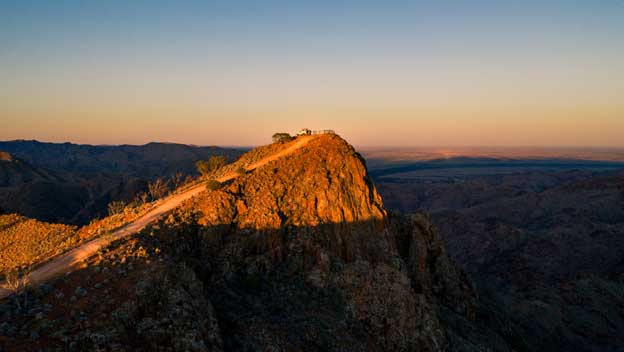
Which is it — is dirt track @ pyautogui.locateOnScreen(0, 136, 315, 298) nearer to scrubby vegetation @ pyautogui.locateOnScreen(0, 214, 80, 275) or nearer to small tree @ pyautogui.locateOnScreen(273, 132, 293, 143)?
scrubby vegetation @ pyautogui.locateOnScreen(0, 214, 80, 275)

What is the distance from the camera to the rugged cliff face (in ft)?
59.0

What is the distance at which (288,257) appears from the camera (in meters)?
30.1

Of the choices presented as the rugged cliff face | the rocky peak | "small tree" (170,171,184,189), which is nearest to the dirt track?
the rugged cliff face

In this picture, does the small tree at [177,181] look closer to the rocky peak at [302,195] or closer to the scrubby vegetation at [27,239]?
the scrubby vegetation at [27,239]

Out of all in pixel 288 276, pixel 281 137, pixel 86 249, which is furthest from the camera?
pixel 281 137

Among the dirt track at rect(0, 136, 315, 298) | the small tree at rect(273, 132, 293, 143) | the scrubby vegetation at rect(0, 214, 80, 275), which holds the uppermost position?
the small tree at rect(273, 132, 293, 143)

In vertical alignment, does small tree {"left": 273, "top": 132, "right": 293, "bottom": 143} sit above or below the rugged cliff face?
above

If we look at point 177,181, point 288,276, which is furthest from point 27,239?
point 288,276

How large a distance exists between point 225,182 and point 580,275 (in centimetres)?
7816

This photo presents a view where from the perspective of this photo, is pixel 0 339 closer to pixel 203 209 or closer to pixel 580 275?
pixel 203 209

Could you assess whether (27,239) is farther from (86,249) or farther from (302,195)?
(302,195)

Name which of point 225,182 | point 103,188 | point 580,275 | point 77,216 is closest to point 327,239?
point 225,182

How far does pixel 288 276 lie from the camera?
28922mm

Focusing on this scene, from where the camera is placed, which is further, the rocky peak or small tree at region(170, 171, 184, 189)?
small tree at region(170, 171, 184, 189)
